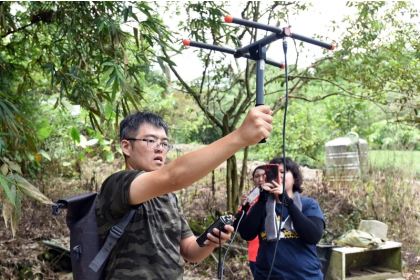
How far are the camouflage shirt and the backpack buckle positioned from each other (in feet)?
0.11

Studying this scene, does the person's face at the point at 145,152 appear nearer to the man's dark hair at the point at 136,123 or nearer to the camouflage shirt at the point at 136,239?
the man's dark hair at the point at 136,123

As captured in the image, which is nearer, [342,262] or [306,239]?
[306,239]

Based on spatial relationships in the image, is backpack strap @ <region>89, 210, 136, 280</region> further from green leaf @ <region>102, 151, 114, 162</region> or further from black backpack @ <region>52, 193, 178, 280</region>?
green leaf @ <region>102, 151, 114, 162</region>

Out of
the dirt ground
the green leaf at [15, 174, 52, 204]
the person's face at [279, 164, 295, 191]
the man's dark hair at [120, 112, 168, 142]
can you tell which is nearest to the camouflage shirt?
the man's dark hair at [120, 112, 168, 142]

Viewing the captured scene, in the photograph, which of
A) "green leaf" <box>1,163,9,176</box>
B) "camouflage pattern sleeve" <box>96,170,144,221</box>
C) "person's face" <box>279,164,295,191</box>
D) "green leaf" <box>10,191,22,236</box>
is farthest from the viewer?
"person's face" <box>279,164,295,191</box>

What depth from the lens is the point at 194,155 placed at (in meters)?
1.33

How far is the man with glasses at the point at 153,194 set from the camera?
1309 millimetres

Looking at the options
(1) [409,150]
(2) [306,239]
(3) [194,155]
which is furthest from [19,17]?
(1) [409,150]

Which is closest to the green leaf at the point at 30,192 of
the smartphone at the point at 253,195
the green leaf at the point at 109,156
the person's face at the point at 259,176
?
the smartphone at the point at 253,195

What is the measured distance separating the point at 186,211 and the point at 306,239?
4.07m

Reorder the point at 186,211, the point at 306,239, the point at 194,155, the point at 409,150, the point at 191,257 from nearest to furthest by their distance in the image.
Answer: the point at 194,155, the point at 191,257, the point at 306,239, the point at 186,211, the point at 409,150

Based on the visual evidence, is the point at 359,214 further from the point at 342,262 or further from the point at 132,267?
the point at 132,267

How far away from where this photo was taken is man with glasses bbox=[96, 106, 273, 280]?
131 cm

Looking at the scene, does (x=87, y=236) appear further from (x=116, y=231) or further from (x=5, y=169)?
(x=5, y=169)
